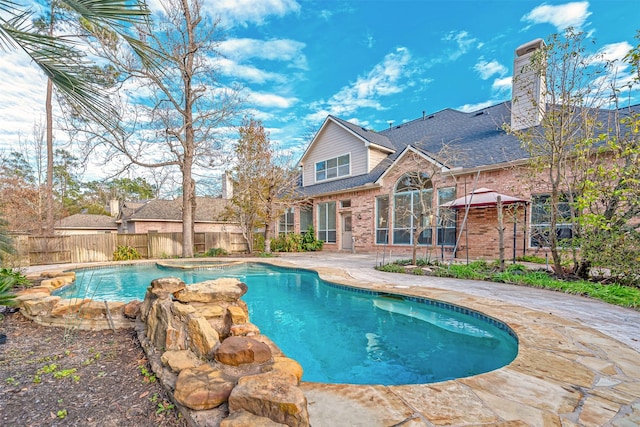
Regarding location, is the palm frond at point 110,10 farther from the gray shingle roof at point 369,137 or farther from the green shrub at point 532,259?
the gray shingle roof at point 369,137

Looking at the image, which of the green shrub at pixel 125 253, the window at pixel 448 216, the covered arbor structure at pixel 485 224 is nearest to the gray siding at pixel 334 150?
the window at pixel 448 216

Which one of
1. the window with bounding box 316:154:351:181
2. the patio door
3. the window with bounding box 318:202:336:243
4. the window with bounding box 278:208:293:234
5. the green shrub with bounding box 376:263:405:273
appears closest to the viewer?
the green shrub with bounding box 376:263:405:273

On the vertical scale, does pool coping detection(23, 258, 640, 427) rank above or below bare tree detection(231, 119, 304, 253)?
below

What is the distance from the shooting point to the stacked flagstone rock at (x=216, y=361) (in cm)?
156

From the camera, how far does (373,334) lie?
431cm

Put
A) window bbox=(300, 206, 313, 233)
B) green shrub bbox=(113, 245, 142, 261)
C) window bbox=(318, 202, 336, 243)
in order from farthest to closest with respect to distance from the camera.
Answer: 1. window bbox=(300, 206, 313, 233)
2. window bbox=(318, 202, 336, 243)
3. green shrub bbox=(113, 245, 142, 261)

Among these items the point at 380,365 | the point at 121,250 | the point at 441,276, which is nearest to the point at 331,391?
the point at 380,365

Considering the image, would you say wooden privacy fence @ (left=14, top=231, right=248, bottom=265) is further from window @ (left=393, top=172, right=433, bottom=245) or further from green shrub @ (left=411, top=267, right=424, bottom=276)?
green shrub @ (left=411, top=267, right=424, bottom=276)

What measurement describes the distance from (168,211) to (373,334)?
2173 centimetres

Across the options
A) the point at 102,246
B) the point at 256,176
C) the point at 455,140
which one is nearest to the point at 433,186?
the point at 455,140

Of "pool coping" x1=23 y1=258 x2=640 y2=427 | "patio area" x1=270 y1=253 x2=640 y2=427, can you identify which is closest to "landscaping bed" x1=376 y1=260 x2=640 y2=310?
"patio area" x1=270 y1=253 x2=640 y2=427

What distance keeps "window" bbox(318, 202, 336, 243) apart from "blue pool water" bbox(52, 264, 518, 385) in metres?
8.33

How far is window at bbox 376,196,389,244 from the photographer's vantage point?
12734 mm

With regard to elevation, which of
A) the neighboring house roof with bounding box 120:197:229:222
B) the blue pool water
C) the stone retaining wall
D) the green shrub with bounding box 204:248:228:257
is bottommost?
the blue pool water
